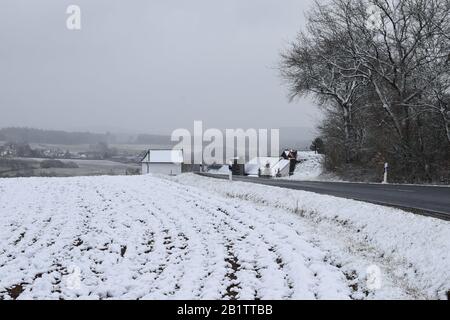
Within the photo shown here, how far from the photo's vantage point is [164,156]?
8431 centimetres

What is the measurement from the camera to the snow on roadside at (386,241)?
24.2ft

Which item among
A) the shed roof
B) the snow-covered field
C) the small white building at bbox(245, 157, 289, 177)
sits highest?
the shed roof

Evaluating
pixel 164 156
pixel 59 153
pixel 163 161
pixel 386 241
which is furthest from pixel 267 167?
pixel 59 153

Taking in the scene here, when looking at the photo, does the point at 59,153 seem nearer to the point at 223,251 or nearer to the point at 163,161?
the point at 163,161

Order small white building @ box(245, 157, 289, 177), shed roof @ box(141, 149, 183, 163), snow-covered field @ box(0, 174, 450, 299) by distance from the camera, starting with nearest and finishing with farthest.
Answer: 1. snow-covered field @ box(0, 174, 450, 299)
2. small white building @ box(245, 157, 289, 177)
3. shed roof @ box(141, 149, 183, 163)

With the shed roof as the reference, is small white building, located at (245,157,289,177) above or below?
below

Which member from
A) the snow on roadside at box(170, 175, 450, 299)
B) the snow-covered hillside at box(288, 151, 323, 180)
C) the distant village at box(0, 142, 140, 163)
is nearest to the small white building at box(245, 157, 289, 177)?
the snow-covered hillside at box(288, 151, 323, 180)

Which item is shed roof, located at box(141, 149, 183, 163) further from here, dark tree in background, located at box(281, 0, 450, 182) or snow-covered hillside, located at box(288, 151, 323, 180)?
dark tree in background, located at box(281, 0, 450, 182)

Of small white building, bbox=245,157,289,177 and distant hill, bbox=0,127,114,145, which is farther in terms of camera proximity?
distant hill, bbox=0,127,114,145

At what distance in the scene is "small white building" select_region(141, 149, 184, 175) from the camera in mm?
82562
